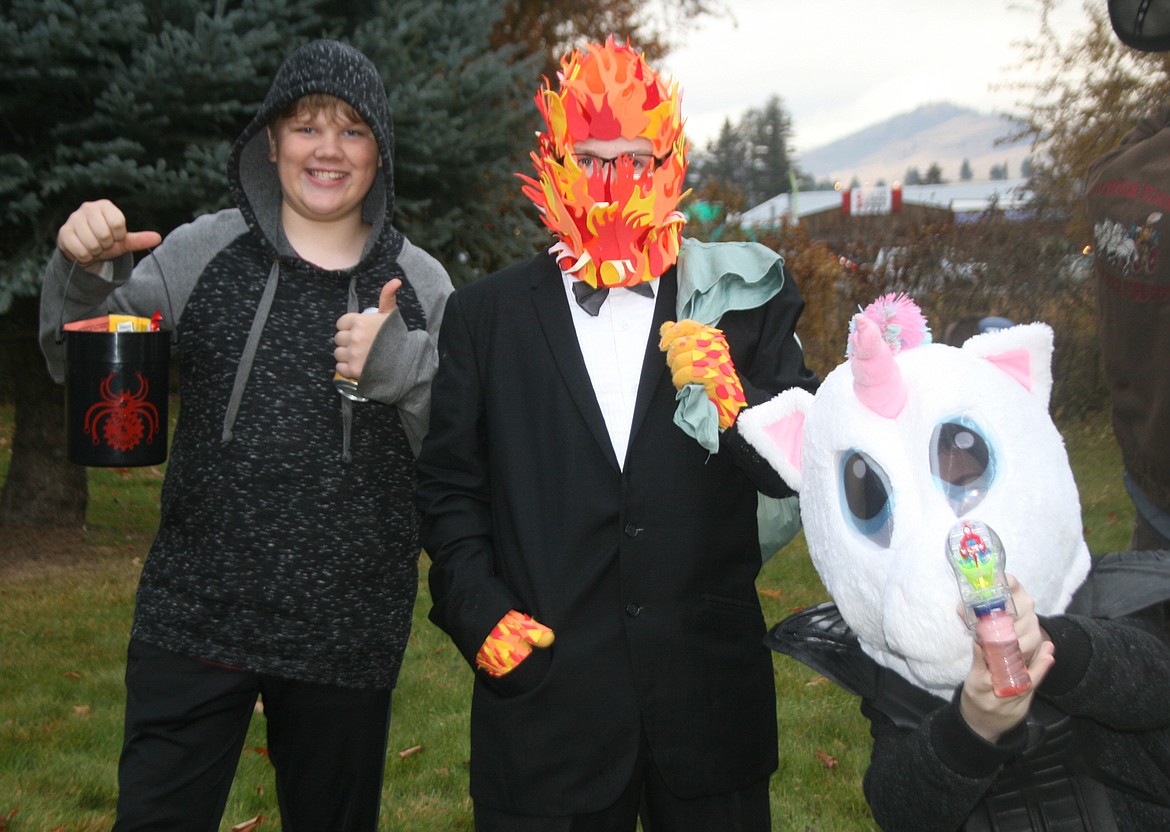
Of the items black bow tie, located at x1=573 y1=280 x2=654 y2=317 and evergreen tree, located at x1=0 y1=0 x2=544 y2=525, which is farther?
evergreen tree, located at x1=0 y1=0 x2=544 y2=525

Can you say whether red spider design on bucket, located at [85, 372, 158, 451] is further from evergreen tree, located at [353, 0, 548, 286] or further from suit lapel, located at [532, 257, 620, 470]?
evergreen tree, located at [353, 0, 548, 286]

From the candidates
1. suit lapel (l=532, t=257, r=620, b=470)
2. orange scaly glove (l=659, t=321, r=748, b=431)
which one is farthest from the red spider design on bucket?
orange scaly glove (l=659, t=321, r=748, b=431)

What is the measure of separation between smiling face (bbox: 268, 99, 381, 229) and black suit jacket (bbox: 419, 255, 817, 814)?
0.69 meters

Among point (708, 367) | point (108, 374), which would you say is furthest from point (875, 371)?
point (108, 374)

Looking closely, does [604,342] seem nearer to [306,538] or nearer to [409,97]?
[306,538]

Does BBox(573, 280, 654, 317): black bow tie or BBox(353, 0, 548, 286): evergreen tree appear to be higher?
BBox(353, 0, 548, 286): evergreen tree

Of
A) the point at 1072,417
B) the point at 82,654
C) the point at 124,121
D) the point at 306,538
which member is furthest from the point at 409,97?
the point at 1072,417

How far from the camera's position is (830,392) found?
193cm

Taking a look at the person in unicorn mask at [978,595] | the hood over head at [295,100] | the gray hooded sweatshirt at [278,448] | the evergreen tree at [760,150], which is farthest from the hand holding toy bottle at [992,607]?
the evergreen tree at [760,150]

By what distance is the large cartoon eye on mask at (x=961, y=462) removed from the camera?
1.76m

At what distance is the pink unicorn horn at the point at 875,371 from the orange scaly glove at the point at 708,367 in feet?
1.01

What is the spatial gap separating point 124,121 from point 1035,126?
331 inches

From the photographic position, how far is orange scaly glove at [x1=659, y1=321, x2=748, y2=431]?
2.09 m

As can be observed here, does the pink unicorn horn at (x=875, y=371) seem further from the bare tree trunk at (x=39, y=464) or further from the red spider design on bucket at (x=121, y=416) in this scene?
the bare tree trunk at (x=39, y=464)
